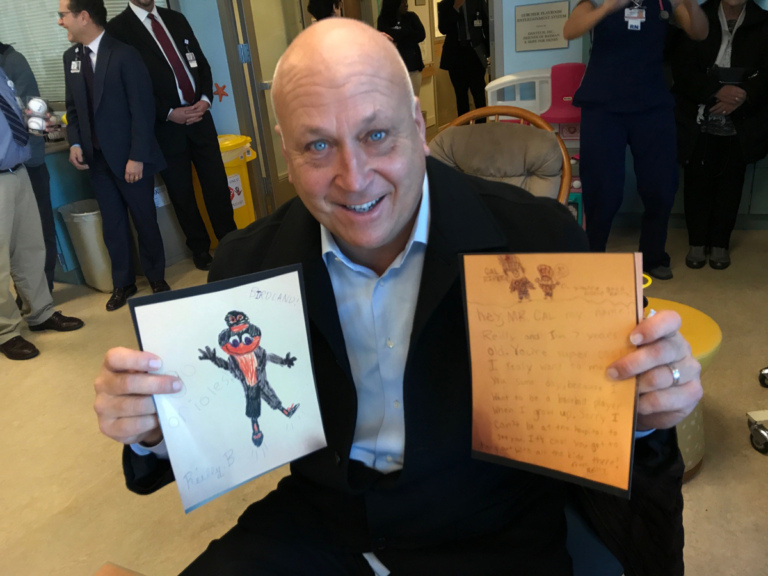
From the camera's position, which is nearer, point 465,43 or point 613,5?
point 613,5

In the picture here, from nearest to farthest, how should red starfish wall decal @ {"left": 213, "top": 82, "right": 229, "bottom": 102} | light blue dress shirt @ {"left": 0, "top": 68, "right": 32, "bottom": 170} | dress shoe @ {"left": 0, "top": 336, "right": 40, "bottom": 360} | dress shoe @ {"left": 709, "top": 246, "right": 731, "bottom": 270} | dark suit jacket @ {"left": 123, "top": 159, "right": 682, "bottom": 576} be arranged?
1. dark suit jacket @ {"left": 123, "top": 159, "right": 682, "bottom": 576}
2. light blue dress shirt @ {"left": 0, "top": 68, "right": 32, "bottom": 170}
3. dress shoe @ {"left": 0, "top": 336, "right": 40, "bottom": 360}
4. dress shoe @ {"left": 709, "top": 246, "right": 731, "bottom": 270}
5. red starfish wall decal @ {"left": 213, "top": 82, "right": 229, "bottom": 102}

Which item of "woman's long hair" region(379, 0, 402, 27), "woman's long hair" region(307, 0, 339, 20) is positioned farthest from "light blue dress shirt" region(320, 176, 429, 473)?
"woman's long hair" region(379, 0, 402, 27)

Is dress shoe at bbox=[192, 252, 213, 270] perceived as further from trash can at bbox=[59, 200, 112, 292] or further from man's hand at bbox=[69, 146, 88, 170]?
man's hand at bbox=[69, 146, 88, 170]

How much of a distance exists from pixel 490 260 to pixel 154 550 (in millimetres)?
1550

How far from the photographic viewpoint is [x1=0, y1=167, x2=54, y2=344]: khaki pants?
9.45 feet

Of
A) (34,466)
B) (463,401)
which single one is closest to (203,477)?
(463,401)

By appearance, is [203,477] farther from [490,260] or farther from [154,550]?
[154,550]

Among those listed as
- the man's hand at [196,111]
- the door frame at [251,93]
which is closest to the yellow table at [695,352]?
the man's hand at [196,111]

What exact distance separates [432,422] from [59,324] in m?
2.92

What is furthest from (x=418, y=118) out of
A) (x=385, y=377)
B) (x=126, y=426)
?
(x=126, y=426)

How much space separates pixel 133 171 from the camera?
3254mm

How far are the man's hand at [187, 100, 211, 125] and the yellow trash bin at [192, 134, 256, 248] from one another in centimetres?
32

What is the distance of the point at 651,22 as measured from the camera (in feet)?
8.46

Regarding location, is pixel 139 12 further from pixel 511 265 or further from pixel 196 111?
pixel 511 265
